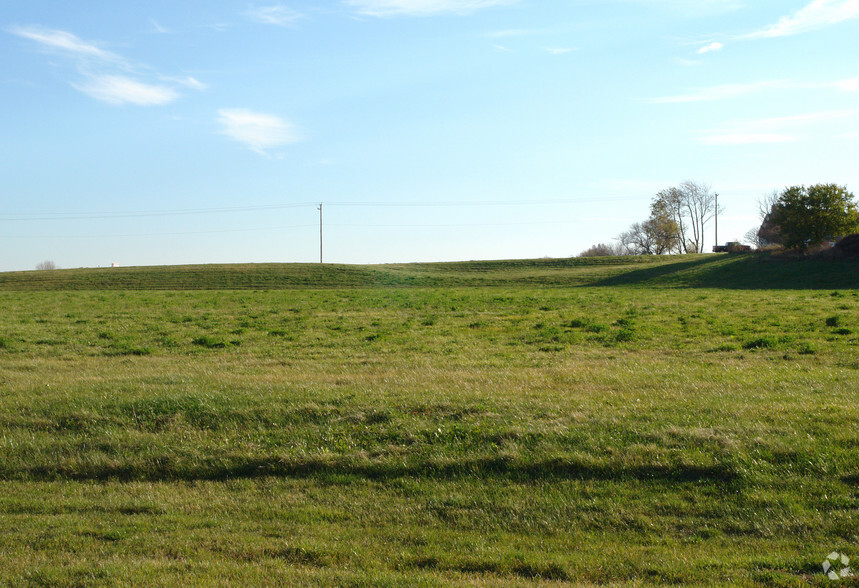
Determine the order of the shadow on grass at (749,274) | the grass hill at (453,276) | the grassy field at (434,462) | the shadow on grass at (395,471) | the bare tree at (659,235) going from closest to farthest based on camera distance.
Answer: the grassy field at (434,462) → the shadow on grass at (395,471) → the shadow on grass at (749,274) → the grass hill at (453,276) → the bare tree at (659,235)

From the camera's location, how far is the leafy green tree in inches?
2215

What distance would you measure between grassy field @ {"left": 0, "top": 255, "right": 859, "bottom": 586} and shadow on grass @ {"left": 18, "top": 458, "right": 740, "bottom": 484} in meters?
0.03

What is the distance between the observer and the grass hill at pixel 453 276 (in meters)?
53.3

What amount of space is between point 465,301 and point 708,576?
2600 centimetres

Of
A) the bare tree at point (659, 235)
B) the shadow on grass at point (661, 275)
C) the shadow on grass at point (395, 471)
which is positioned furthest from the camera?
the bare tree at point (659, 235)

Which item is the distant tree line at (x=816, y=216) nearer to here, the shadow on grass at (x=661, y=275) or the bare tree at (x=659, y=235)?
the shadow on grass at (x=661, y=275)

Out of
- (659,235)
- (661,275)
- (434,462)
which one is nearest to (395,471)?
(434,462)

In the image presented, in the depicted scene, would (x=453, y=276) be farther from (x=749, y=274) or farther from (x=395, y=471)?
(x=395, y=471)

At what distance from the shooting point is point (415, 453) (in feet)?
27.8

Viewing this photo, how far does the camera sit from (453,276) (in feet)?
226

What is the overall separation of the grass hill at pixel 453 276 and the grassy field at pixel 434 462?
1549 inches

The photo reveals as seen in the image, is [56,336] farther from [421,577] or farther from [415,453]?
[421,577]

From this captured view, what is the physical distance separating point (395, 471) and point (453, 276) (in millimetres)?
61105

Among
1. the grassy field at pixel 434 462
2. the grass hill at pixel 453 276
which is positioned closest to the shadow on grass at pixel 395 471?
the grassy field at pixel 434 462
